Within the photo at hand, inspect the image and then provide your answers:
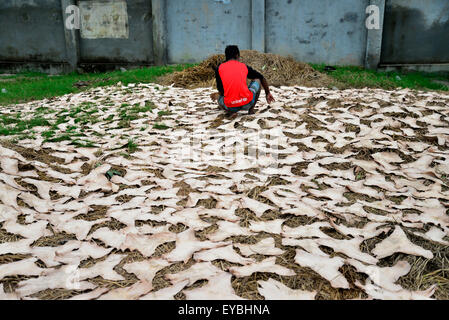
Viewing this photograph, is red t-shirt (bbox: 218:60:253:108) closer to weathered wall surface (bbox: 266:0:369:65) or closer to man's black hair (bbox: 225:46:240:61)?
man's black hair (bbox: 225:46:240:61)

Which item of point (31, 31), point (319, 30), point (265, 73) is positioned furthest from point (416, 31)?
point (31, 31)

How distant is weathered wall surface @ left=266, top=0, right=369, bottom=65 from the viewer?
8148mm

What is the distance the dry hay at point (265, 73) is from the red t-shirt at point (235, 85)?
2.21 metres

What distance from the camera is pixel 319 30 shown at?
8.40 m

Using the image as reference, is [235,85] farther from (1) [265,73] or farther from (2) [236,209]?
(1) [265,73]

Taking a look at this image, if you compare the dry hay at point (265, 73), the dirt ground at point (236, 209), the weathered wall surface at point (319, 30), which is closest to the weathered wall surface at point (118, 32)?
the dry hay at point (265, 73)

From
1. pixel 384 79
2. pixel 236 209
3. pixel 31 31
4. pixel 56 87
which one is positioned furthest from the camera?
pixel 31 31

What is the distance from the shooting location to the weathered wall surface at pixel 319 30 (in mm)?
8148

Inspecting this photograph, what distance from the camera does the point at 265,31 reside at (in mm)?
A: 8742

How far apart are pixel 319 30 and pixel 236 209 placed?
24.8 feet

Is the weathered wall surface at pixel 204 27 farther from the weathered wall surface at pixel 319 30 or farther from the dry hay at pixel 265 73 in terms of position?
the dry hay at pixel 265 73

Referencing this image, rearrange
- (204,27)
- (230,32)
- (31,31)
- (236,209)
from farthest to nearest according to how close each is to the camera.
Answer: (31,31), (204,27), (230,32), (236,209)
